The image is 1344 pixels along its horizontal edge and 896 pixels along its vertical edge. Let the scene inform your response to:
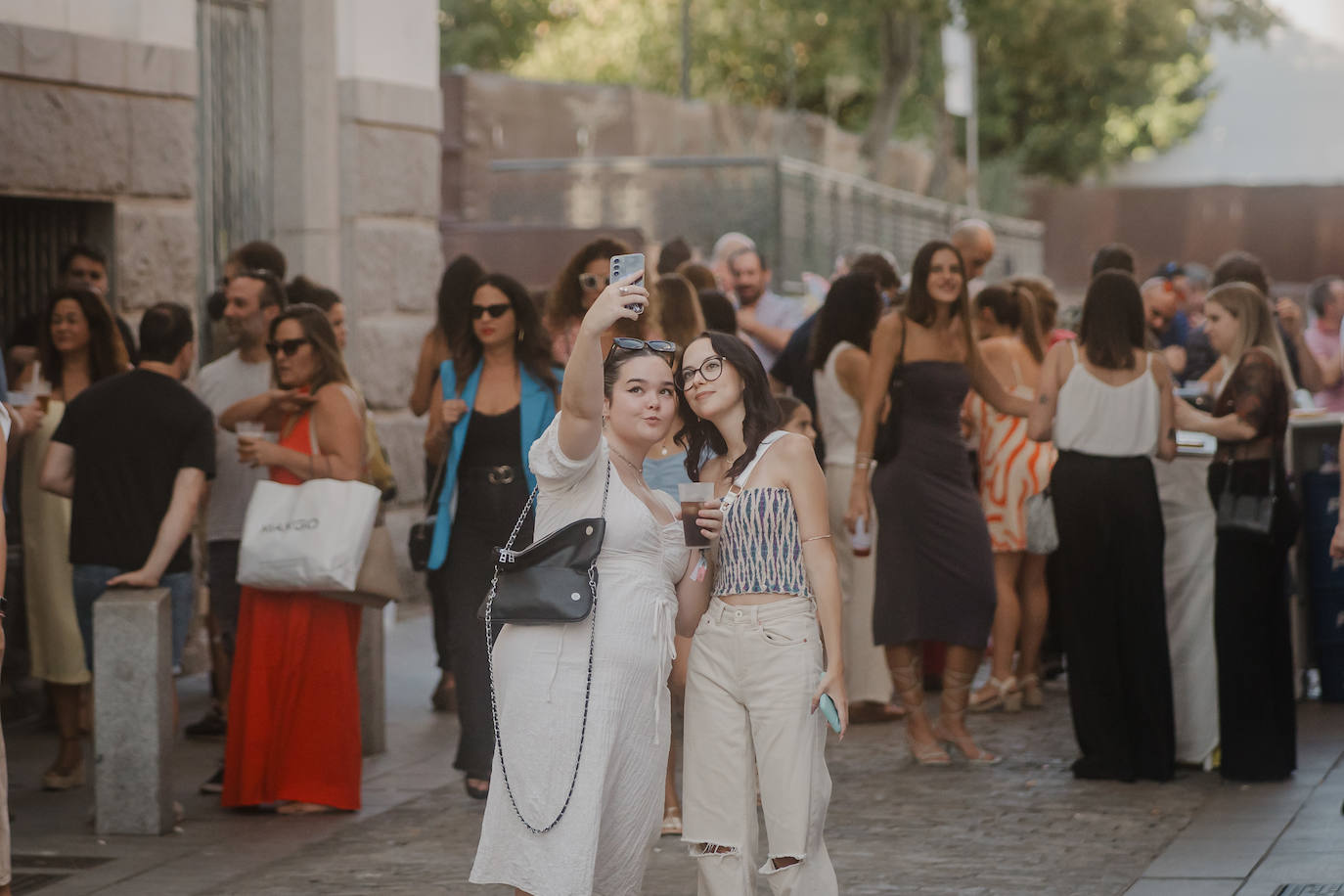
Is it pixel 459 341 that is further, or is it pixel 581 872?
pixel 459 341

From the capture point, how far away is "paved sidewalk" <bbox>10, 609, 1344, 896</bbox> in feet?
21.2

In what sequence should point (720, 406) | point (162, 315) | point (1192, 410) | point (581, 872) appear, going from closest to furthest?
point (581, 872)
point (720, 406)
point (162, 315)
point (1192, 410)

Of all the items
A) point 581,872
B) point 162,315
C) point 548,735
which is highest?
point 162,315

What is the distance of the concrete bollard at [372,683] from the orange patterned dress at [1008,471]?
3.07 metres

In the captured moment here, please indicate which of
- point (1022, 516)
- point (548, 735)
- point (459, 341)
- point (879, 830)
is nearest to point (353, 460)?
point (459, 341)

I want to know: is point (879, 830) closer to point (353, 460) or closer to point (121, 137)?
point (353, 460)

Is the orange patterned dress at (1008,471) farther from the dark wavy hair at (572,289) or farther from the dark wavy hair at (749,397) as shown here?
the dark wavy hair at (749,397)

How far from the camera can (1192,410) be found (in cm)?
819

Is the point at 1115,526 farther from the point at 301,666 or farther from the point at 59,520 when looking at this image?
the point at 59,520

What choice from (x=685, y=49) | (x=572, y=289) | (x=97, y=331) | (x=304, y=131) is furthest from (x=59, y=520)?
(x=685, y=49)

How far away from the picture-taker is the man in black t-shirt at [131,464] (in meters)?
7.51

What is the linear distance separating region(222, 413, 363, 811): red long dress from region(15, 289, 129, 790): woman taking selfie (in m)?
0.93

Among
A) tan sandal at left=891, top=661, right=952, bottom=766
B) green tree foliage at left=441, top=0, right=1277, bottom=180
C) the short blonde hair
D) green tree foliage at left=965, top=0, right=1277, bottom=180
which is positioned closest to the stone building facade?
tan sandal at left=891, top=661, right=952, bottom=766

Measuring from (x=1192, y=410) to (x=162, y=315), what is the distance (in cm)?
414
